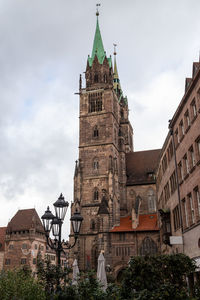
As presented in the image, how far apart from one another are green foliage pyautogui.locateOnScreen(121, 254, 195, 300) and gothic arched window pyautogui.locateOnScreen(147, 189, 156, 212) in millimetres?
42017

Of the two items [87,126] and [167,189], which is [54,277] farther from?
[87,126]

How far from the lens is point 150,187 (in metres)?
54.4

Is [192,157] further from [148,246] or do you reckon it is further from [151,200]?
[151,200]

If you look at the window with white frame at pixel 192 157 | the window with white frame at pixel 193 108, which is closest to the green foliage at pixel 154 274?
the window with white frame at pixel 192 157

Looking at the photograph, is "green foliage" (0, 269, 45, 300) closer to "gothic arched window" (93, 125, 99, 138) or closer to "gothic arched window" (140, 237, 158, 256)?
"gothic arched window" (140, 237, 158, 256)

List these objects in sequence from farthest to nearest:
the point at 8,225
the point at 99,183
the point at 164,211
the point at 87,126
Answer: the point at 8,225 < the point at 87,126 < the point at 99,183 < the point at 164,211

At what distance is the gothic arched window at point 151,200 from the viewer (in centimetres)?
5294

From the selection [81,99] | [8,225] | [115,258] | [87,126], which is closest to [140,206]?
[115,258]

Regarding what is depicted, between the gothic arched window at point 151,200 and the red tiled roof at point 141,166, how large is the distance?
1776 millimetres

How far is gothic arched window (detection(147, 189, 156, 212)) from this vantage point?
52938mm

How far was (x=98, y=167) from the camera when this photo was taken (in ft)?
175

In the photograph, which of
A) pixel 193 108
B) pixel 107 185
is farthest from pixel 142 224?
pixel 193 108

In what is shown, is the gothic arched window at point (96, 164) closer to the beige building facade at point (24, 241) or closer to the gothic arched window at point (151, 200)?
the gothic arched window at point (151, 200)

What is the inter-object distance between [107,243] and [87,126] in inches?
828
